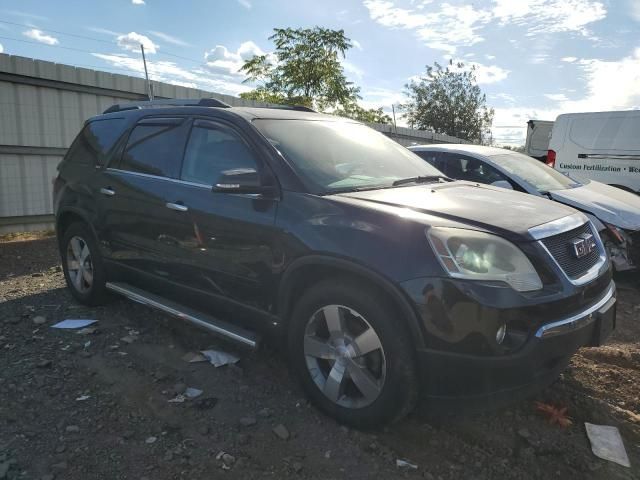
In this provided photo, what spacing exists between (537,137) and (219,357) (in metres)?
14.8

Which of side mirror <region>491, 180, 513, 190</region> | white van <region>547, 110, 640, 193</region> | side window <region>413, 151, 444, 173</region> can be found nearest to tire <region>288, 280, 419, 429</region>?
side mirror <region>491, 180, 513, 190</region>

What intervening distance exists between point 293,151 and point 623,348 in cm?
305

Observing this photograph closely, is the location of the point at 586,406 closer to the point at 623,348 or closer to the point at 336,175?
the point at 623,348

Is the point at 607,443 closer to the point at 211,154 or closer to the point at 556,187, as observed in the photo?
the point at 211,154

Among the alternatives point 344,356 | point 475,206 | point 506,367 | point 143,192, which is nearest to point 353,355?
point 344,356

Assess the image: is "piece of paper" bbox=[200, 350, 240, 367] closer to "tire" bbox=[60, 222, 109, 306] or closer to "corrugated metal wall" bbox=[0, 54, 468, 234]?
"tire" bbox=[60, 222, 109, 306]

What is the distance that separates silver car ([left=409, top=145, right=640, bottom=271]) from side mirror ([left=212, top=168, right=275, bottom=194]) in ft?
12.7

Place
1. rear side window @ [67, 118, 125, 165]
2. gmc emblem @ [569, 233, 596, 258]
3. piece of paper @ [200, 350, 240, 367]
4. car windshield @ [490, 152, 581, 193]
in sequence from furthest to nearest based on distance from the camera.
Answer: car windshield @ [490, 152, 581, 193] < rear side window @ [67, 118, 125, 165] < piece of paper @ [200, 350, 240, 367] < gmc emblem @ [569, 233, 596, 258]

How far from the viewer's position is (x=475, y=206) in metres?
2.87

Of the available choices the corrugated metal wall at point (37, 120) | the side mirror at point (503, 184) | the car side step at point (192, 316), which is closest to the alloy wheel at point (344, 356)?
the car side step at point (192, 316)

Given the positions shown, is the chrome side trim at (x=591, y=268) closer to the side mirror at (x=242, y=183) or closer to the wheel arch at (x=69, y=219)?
the side mirror at (x=242, y=183)

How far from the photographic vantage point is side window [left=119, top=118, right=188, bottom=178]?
3.79 meters

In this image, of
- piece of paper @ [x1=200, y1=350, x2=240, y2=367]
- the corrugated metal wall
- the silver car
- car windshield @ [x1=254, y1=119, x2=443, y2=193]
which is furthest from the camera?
the corrugated metal wall

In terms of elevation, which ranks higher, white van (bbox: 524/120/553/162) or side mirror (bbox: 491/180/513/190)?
white van (bbox: 524/120/553/162)
